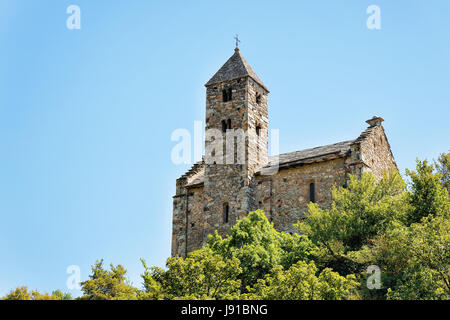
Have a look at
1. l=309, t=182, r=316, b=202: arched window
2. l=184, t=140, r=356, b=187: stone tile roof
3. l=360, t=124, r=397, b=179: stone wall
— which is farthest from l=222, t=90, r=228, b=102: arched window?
l=360, t=124, r=397, b=179: stone wall

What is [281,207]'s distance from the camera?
37719mm

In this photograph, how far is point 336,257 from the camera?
98.4ft

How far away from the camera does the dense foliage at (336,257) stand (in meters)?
24.2

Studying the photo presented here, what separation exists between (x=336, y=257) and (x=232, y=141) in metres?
12.6

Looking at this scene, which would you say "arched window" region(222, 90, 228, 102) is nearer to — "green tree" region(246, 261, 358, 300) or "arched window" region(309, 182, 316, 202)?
"arched window" region(309, 182, 316, 202)

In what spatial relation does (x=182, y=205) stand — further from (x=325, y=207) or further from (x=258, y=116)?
(x=325, y=207)

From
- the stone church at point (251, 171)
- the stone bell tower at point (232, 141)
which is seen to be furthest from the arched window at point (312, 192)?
the stone bell tower at point (232, 141)

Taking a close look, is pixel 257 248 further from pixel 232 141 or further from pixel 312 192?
Answer: pixel 232 141

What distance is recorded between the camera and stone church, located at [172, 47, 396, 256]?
1449 inches

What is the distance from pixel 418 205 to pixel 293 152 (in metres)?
12.4

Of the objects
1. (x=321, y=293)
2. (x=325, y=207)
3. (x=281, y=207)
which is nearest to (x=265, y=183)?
(x=281, y=207)

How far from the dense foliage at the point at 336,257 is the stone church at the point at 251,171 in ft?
7.83
